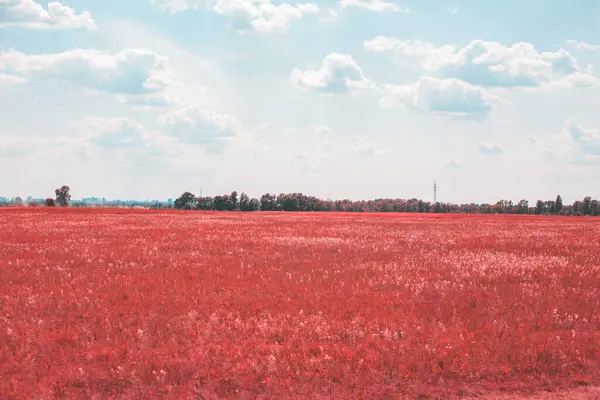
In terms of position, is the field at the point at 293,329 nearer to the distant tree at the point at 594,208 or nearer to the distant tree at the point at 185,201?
the distant tree at the point at 185,201

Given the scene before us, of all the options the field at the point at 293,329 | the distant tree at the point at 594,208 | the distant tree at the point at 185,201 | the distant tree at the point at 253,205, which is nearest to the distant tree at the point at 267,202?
the distant tree at the point at 253,205

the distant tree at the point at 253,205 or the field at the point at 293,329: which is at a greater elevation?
the distant tree at the point at 253,205

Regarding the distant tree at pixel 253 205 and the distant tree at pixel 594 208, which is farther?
the distant tree at pixel 594 208

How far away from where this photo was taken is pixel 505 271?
1981 cm

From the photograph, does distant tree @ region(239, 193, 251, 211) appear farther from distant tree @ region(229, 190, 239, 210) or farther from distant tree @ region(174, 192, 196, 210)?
distant tree @ region(174, 192, 196, 210)

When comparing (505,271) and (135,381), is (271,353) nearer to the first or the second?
(135,381)

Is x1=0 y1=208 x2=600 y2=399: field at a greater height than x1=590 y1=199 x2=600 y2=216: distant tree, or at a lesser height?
lesser

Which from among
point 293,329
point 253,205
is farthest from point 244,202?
point 293,329

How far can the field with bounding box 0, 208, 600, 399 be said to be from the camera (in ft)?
28.2

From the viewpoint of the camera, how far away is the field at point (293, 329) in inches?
339

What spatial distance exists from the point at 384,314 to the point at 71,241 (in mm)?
24956

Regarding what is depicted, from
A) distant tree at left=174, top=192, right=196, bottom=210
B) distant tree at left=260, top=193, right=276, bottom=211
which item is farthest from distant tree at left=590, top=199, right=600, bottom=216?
distant tree at left=174, top=192, right=196, bottom=210

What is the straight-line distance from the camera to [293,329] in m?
11.3

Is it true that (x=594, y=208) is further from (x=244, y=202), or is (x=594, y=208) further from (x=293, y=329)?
(x=293, y=329)
